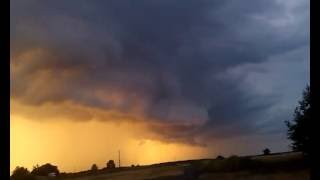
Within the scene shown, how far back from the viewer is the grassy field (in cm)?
1158

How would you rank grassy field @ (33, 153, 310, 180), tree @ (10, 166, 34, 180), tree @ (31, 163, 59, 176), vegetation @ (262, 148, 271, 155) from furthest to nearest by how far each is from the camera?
vegetation @ (262, 148, 271, 155) < grassy field @ (33, 153, 310, 180) < tree @ (31, 163, 59, 176) < tree @ (10, 166, 34, 180)

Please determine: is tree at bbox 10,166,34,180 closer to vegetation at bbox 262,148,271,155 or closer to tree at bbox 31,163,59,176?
tree at bbox 31,163,59,176

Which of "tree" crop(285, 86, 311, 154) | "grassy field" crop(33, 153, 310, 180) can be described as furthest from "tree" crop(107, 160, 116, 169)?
"tree" crop(285, 86, 311, 154)

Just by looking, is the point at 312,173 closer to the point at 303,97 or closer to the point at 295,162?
the point at 295,162

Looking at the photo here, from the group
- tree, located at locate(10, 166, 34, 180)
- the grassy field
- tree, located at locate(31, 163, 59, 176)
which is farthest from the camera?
the grassy field

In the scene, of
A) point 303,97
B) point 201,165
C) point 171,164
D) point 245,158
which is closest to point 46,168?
point 171,164

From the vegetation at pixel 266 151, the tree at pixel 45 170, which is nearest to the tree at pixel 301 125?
the vegetation at pixel 266 151

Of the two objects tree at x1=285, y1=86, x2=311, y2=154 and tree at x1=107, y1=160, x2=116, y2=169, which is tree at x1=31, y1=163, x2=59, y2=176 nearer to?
tree at x1=107, y1=160, x2=116, y2=169

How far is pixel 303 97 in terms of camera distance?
1323 centimetres

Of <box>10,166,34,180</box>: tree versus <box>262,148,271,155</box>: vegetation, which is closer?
<box>10,166,34,180</box>: tree

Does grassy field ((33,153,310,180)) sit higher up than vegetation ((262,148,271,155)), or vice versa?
vegetation ((262,148,271,155))

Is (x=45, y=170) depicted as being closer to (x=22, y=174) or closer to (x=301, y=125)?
(x=22, y=174)

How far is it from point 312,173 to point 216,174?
9.49 metres
